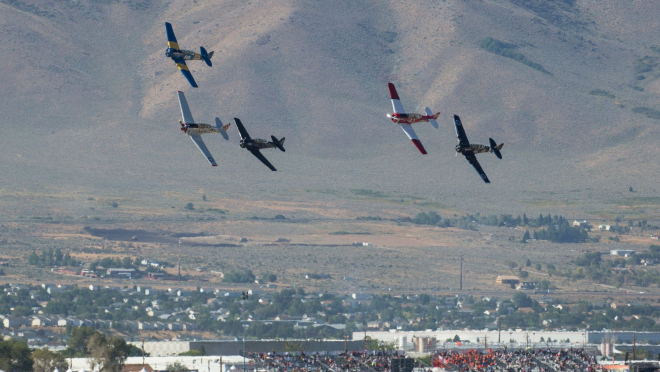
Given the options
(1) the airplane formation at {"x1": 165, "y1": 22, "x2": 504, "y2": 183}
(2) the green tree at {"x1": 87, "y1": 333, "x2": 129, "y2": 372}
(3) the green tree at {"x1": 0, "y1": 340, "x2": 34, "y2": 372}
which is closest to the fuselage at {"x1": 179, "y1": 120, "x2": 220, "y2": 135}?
(1) the airplane formation at {"x1": 165, "y1": 22, "x2": 504, "y2": 183}

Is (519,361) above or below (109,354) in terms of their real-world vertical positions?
above

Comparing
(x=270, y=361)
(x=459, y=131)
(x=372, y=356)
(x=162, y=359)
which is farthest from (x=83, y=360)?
(x=459, y=131)

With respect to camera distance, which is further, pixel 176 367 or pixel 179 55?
pixel 176 367

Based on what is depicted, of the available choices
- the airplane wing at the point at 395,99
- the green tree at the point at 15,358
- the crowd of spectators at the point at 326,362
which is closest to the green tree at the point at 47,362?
the green tree at the point at 15,358

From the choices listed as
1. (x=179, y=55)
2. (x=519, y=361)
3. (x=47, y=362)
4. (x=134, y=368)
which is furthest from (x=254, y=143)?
(x=519, y=361)

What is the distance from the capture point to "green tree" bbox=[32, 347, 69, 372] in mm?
140750

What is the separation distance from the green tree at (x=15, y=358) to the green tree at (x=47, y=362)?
6.99 feet

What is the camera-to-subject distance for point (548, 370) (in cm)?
14988

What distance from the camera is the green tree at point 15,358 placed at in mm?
143750

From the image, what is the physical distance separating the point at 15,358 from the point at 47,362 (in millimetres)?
5630

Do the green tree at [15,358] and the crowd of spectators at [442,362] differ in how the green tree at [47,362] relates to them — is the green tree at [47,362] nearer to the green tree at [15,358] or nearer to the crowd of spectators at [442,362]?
the green tree at [15,358]

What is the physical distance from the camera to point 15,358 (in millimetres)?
146000

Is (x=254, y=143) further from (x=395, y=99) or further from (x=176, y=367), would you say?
(x=176, y=367)

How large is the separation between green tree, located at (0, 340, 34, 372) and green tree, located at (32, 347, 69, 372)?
2.13 meters
